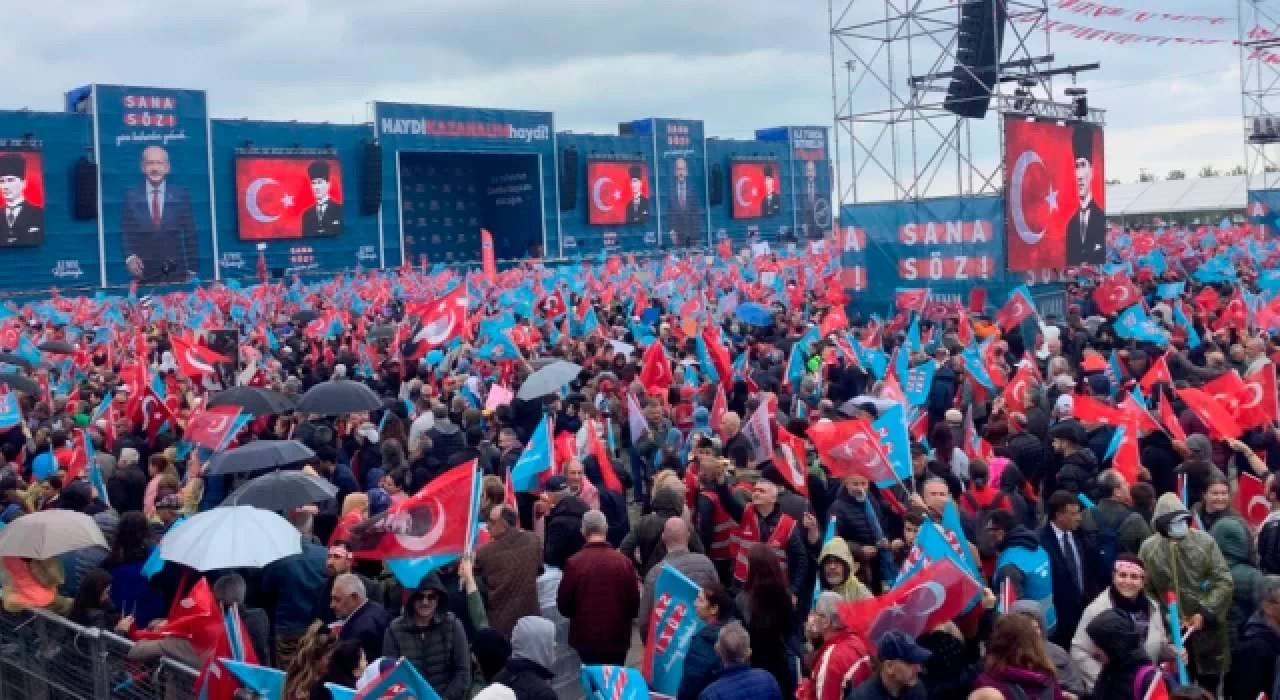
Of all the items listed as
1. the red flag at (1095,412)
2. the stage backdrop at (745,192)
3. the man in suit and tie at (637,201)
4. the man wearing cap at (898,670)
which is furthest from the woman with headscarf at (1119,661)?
the stage backdrop at (745,192)

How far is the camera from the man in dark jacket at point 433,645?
5.62 m

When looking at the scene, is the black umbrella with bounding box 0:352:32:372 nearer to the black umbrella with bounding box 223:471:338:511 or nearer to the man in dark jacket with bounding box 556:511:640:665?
the black umbrella with bounding box 223:471:338:511

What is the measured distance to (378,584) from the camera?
6488 millimetres

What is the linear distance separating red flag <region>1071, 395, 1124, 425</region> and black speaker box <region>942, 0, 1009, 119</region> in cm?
1431

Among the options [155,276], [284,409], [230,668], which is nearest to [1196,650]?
[230,668]

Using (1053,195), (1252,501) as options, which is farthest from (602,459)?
(1053,195)

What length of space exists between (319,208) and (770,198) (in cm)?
2287

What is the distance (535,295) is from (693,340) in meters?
9.05

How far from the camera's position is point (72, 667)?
6535 millimetres

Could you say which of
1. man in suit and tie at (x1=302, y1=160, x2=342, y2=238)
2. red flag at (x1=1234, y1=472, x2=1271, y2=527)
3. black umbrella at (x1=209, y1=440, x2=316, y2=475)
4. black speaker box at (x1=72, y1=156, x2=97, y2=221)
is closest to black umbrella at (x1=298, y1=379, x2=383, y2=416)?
black umbrella at (x1=209, y1=440, x2=316, y2=475)

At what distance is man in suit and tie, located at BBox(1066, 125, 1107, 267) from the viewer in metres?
22.8

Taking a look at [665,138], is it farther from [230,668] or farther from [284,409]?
[230,668]

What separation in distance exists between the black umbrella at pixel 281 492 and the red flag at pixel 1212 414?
18.2ft

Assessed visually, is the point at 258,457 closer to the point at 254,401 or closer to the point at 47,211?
the point at 254,401
